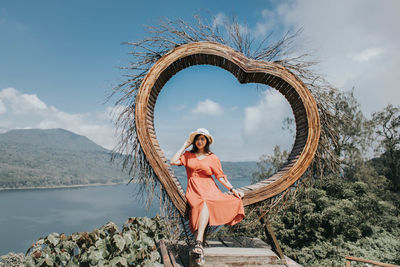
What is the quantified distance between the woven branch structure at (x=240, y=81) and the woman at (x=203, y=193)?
0.16 metres

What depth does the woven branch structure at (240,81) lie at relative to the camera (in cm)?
284

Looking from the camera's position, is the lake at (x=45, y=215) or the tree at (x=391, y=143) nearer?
the tree at (x=391, y=143)

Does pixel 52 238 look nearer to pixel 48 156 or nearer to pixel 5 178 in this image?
pixel 5 178

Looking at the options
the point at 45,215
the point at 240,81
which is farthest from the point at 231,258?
the point at 45,215

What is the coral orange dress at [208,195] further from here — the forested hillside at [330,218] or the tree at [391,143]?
the tree at [391,143]

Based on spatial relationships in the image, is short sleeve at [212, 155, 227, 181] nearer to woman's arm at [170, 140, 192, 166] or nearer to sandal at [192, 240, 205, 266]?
woman's arm at [170, 140, 192, 166]

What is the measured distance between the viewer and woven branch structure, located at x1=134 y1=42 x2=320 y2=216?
112 inches

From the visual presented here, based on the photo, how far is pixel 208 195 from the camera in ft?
9.32

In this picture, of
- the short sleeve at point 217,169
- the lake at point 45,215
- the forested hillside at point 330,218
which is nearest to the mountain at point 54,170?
the lake at point 45,215

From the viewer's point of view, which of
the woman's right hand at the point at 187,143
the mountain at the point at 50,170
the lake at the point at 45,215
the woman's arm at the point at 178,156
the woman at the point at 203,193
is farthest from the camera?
the mountain at the point at 50,170

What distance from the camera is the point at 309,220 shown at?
18.9 ft

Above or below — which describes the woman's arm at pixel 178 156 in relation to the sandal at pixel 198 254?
above

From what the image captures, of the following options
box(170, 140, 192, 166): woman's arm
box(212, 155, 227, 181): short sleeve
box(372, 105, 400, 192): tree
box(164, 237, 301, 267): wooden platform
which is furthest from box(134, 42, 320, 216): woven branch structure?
box(372, 105, 400, 192): tree

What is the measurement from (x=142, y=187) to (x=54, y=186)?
335 feet
